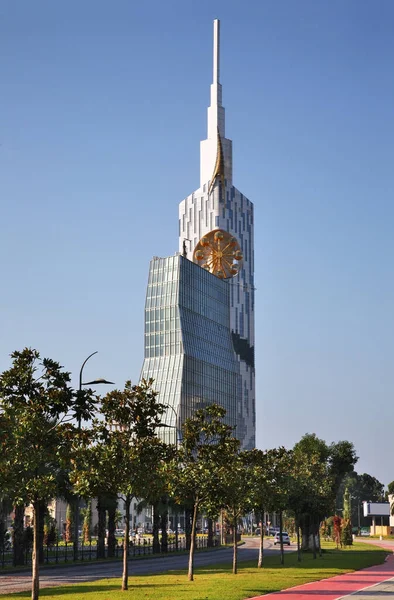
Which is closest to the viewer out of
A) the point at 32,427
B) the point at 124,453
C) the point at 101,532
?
the point at 32,427

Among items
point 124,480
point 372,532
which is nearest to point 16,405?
point 124,480

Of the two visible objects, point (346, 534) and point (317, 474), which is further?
point (346, 534)

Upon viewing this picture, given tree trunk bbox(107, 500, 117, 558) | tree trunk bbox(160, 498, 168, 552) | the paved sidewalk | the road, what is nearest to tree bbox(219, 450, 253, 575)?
the paved sidewalk

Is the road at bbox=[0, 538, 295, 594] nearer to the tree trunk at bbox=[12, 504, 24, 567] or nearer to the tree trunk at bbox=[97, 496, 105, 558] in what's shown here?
the tree trunk at bbox=[12, 504, 24, 567]

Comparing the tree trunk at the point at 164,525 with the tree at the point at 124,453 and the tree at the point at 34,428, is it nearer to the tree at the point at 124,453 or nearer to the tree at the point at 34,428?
A: the tree at the point at 124,453

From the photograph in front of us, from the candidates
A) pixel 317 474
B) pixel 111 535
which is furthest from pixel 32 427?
pixel 317 474

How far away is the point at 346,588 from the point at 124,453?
13954mm

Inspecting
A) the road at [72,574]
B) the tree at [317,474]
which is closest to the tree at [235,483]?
the road at [72,574]

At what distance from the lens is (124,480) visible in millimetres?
45656

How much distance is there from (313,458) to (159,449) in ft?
201

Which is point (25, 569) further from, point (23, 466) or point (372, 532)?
point (372, 532)

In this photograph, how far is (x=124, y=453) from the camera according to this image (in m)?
45.5

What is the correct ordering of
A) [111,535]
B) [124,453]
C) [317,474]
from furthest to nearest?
[317,474] → [111,535] → [124,453]

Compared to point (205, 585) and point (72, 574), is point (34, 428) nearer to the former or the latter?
point (205, 585)
